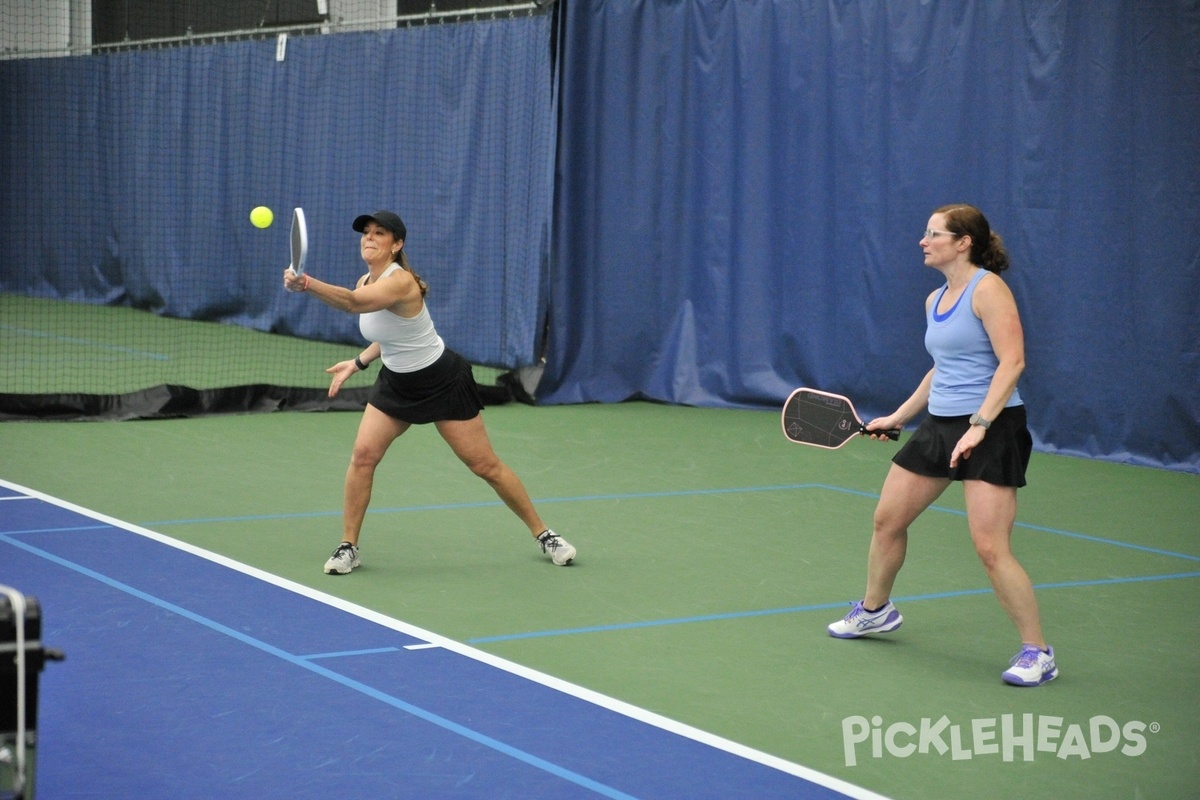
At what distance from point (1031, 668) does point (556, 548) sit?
90.7 inches

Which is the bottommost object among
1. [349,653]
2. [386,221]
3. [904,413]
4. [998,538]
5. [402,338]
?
[349,653]

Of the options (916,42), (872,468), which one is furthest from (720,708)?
(916,42)

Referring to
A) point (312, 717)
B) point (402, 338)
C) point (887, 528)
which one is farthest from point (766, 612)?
point (312, 717)

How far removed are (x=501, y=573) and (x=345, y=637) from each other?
1248 mm

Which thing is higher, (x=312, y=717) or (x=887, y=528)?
(x=887, y=528)

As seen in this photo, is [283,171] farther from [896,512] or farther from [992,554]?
[992,554]

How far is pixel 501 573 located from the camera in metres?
6.44

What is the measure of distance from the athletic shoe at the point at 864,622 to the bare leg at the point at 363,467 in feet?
6.69

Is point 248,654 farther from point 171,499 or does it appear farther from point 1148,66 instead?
point 1148,66

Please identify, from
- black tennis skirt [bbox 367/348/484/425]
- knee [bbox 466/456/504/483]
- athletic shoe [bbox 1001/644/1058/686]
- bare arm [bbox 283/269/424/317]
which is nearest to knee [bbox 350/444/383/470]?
black tennis skirt [bbox 367/348/484/425]

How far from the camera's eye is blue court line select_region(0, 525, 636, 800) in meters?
4.01

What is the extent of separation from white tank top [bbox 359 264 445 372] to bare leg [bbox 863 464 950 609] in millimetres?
2060

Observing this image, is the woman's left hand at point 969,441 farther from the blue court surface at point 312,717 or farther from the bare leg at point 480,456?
the bare leg at point 480,456

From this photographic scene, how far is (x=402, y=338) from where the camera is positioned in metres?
6.28
